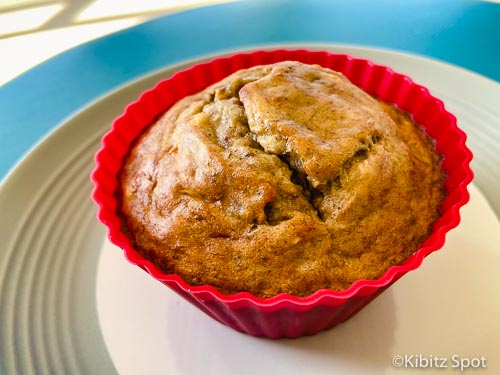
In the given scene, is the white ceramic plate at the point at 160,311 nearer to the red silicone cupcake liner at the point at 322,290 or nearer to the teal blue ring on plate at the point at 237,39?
the red silicone cupcake liner at the point at 322,290

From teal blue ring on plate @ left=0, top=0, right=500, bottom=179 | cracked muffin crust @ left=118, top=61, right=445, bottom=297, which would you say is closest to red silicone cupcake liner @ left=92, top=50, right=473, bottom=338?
cracked muffin crust @ left=118, top=61, right=445, bottom=297

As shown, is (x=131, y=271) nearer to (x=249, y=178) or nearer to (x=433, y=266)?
(x=249, y=178)

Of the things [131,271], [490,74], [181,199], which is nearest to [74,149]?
[131,271]

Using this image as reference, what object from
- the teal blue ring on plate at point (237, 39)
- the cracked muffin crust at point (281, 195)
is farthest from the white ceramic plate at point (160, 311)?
the teal blue ring on plate at point (237, 39)

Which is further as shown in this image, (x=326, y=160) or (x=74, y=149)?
(x=74, y=149)

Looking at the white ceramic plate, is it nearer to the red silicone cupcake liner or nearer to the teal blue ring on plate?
the red silicone cupcake liner
